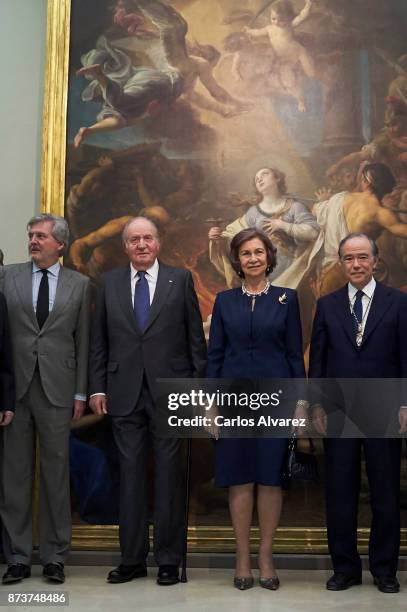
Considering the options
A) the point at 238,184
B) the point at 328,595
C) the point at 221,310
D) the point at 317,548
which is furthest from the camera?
the point at 238,184

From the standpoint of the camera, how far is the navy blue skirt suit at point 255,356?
14.6 ft

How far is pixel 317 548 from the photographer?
525 centimetres

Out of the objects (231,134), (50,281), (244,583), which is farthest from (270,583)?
(231,134)

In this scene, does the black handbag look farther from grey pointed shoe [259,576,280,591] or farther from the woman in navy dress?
grey pointed shoe [259,576,280,591]

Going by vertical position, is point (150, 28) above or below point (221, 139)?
above

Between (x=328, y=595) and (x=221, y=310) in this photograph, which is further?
(x=221, y=310)

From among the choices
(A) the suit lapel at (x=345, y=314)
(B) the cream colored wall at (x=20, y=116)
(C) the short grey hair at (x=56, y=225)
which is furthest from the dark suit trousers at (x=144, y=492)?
(B) the cream colored wall at (x=20, y=116)

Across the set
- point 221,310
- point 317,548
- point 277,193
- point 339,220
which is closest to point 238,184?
point 277,193

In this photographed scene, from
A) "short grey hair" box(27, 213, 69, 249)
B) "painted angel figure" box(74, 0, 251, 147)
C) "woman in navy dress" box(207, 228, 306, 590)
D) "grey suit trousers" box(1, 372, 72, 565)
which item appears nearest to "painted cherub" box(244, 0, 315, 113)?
"painted angel figure" box(74, 0, 251, 147)

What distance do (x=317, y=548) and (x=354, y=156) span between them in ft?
8.94

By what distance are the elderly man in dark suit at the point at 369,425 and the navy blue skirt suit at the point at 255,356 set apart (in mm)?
238

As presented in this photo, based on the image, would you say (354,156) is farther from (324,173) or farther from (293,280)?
(293,280)

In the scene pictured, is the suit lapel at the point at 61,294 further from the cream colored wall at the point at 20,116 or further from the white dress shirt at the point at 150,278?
the cream colored wall at the point at 20,116

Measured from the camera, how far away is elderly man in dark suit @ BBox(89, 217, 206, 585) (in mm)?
4594
